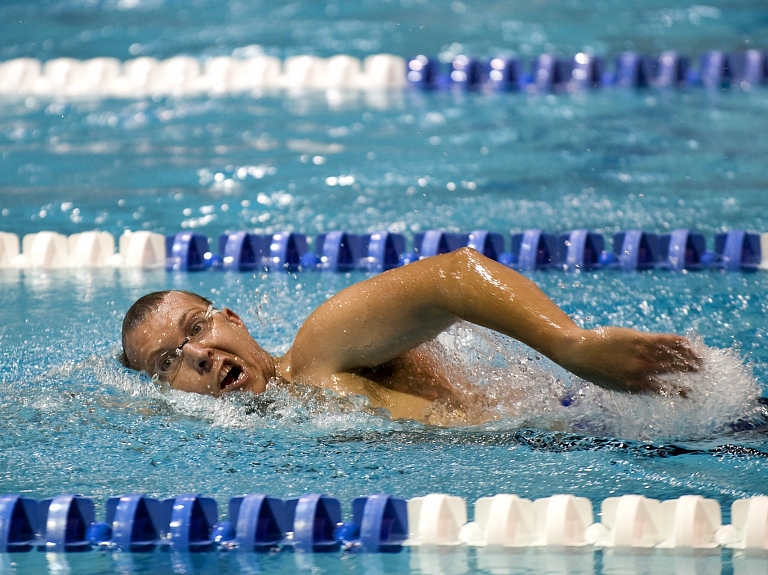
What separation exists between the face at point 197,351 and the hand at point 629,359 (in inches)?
36.8

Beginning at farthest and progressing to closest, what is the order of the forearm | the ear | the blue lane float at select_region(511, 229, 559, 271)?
the blue lane float at select_region(511, 229, 559, 271) < the ear < the forearm

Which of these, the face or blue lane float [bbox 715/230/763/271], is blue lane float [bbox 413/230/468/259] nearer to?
blue lane float [bbox 715/230/763/271]

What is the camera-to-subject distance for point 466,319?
233 cm

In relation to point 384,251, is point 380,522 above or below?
below

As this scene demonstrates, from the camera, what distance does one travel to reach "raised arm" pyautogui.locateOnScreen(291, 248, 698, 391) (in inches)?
83.3

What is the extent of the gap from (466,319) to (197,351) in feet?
2.57

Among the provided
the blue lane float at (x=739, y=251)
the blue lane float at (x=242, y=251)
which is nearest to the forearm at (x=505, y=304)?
the blue lane float at (x=739, y=251)

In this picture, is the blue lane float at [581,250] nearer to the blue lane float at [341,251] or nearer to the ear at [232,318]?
the blue lane float at [341,251]

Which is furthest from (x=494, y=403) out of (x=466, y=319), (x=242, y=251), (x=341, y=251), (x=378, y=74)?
(x=378, y=74)

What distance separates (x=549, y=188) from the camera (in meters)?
5.33

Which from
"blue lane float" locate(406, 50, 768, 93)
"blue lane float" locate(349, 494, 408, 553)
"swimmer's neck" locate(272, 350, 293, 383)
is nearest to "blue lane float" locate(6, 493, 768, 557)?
"blue lane float" locate(349, 494, 408, 553)

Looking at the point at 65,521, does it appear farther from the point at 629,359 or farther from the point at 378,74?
the point at 378,74

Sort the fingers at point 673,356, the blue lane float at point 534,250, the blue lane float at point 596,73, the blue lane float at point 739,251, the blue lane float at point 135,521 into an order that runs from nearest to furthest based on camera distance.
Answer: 1. the fingers at point 673,356
2. the blue lane float at point 135,521
3. the blue lane float at point 739,251
4. the blue lane float at point 534,250
5. the blue lane float at point 596,73

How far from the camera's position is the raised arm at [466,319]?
6.94 feet
